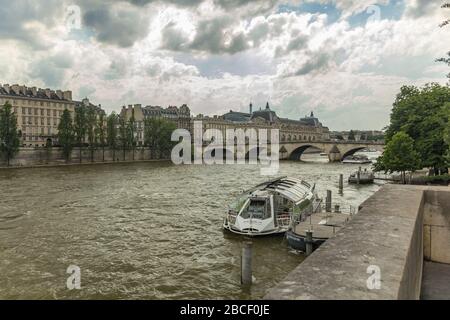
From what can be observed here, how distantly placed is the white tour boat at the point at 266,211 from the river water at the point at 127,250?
63 cm

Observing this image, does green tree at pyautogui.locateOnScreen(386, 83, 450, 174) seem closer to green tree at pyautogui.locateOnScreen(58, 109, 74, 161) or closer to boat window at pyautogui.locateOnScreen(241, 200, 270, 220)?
boat window at pyautogui.locateOnScreen(241, 200, 270, 220)

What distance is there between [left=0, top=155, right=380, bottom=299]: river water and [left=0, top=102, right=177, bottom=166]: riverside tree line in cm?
3686

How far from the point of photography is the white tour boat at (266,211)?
826 inches

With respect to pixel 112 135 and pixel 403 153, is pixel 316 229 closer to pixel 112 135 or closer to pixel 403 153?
pixel 403 153

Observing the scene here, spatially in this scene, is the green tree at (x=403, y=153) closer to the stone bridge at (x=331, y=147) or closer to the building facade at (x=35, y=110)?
the stone bridge at (x=331, y=147)

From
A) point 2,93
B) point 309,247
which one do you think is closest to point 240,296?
point 309,247

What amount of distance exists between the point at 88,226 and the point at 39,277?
871cm

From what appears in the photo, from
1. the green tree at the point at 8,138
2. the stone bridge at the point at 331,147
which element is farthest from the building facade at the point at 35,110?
the stone bridge at the point at 331,147

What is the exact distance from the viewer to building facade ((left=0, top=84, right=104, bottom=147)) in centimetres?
9281

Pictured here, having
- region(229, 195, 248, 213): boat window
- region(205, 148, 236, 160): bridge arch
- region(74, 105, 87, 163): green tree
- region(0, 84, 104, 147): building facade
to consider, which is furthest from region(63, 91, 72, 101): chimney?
region(229, 195, 248, 213): boat window

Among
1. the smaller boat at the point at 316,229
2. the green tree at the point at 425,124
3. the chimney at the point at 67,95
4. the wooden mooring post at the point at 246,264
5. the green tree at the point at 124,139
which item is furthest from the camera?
the chimney at the point at 67,95

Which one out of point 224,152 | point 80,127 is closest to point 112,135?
point 80,127

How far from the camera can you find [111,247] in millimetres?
19000
